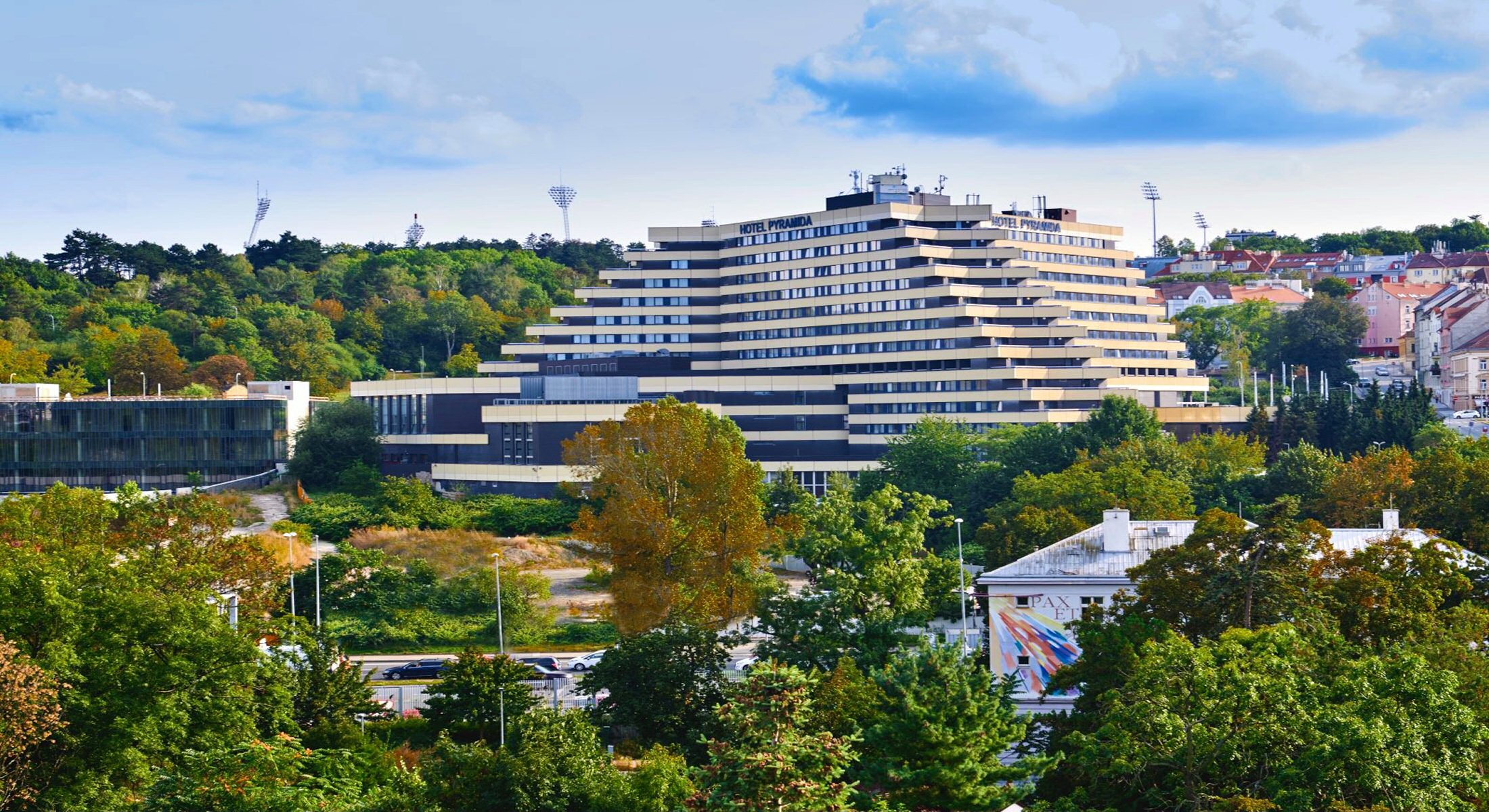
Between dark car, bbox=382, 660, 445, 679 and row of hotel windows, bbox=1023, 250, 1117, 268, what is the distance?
85.8 metres

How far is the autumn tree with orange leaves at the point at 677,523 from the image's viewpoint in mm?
90688

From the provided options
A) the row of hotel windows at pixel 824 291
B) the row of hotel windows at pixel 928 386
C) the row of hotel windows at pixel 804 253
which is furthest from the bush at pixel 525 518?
the row of hotel windows at pixel 804 253

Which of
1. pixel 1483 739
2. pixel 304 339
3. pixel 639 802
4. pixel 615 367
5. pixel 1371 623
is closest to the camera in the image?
pixel 1483 739

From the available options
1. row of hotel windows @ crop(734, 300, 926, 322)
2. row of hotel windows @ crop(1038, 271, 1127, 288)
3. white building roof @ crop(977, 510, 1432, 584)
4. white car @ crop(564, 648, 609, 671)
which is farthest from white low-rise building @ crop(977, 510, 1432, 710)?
row of hotel windows @ crop(1038, 271, 1127, 288)

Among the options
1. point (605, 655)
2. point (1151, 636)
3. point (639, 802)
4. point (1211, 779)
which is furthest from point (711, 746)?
point (605, 655)

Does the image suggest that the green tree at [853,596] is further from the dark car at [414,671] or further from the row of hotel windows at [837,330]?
the row of hotel windows at [837,330]

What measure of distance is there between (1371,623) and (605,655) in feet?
87.7

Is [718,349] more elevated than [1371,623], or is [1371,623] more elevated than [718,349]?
[718,349]

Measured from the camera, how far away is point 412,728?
7156 centimetres

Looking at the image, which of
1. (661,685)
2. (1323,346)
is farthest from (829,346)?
(661,685)

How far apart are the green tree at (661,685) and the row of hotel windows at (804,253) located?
89.3 meters

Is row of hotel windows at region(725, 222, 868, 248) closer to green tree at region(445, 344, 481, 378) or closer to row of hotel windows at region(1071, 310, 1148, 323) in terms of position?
row of hotel windows at region(1071, 310, 1148, 323)

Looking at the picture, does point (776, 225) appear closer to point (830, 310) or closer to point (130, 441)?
point (830, 310)

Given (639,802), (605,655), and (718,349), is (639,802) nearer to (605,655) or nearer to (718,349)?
(605,655)
